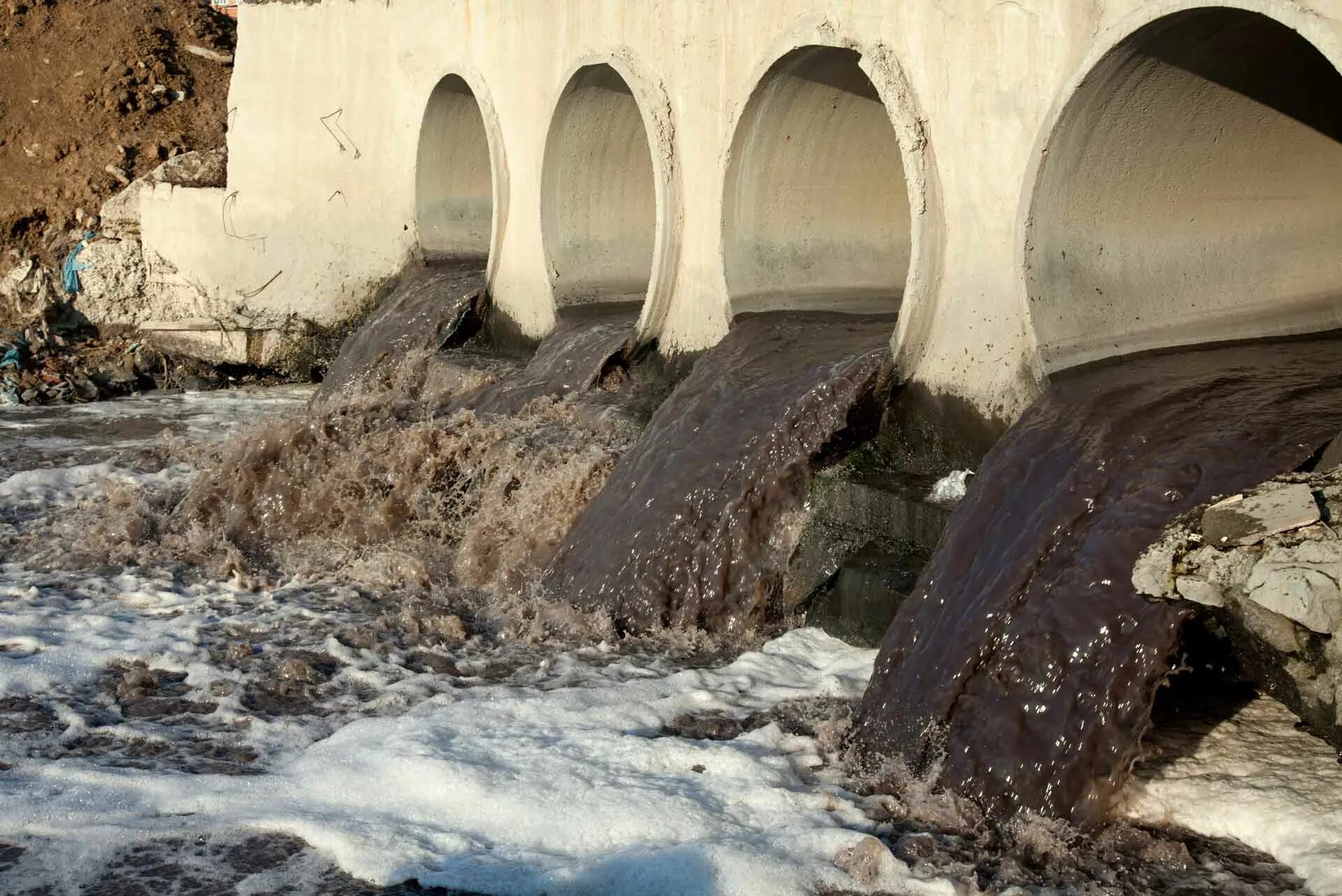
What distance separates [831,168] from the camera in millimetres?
8055

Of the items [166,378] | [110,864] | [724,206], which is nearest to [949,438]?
[724,206]

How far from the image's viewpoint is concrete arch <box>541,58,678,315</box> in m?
9.48

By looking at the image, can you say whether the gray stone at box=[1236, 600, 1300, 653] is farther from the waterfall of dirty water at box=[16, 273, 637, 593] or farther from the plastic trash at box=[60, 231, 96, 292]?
the plastic trash at box=[60, 231, 96, 292]

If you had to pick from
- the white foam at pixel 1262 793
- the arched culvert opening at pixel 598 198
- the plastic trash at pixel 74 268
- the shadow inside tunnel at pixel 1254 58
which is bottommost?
the white foam at pixel 1262 793

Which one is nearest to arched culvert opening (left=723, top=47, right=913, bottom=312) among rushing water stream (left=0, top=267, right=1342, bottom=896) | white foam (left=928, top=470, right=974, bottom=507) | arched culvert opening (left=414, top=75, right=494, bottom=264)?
rushing water stream (left=0, top=267, right=1342, bottom=896)

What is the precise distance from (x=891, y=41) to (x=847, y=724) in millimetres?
3068

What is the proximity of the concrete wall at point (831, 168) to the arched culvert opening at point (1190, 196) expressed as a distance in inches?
0.5

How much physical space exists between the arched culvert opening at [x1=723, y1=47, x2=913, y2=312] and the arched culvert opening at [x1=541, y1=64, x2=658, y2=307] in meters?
1.54

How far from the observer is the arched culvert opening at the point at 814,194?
7570 mm

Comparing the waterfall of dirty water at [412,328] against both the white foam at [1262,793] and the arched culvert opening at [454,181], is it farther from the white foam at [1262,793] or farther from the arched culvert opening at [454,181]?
the white foam at [1262,793]

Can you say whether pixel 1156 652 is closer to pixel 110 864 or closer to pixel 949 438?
pixel 949 438

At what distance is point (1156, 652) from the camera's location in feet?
13.6

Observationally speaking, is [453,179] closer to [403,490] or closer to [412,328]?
[412,328]

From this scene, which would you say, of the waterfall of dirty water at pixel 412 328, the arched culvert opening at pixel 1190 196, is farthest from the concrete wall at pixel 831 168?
the waterfall of dirty water at pixel 412 328
